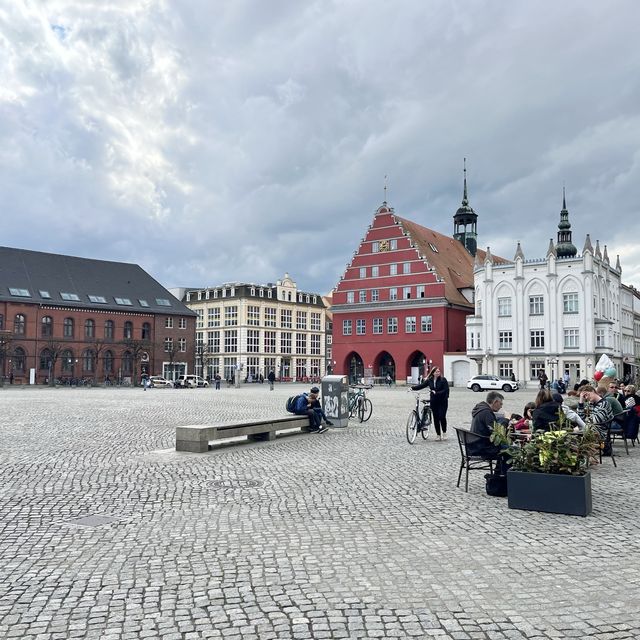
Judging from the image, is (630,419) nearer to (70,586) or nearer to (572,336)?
(70,586)

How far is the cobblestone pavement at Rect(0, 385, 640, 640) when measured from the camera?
4477mm

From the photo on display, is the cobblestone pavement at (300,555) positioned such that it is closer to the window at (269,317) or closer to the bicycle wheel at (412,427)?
the bicycle wheel at (412,427)

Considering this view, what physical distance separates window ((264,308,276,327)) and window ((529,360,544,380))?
52.0 metres

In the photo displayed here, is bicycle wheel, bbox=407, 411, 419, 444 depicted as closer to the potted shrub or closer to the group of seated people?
the group of seated people

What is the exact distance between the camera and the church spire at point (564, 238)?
73.6m

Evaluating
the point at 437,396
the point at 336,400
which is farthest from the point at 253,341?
the point at 437,396

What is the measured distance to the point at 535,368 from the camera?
192 ft

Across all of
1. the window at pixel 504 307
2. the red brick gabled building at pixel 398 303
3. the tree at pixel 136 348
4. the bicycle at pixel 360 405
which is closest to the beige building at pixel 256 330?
the tree at pixel 136 348

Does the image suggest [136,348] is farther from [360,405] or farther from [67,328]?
[360,405]

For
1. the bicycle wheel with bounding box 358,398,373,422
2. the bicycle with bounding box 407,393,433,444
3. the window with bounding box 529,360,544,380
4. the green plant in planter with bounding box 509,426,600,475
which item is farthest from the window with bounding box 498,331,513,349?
the green plant in planter with bounding box 509,426,600,475

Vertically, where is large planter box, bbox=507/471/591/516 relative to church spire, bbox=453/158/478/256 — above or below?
below

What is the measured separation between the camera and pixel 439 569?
557cm

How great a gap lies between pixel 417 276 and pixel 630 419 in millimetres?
51679

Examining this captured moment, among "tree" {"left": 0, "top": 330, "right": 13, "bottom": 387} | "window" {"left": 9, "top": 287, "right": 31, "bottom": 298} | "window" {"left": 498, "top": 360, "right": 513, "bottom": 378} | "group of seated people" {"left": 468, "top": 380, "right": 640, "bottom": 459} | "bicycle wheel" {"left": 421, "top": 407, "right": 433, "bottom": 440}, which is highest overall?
"window" {"left": 9, "top": 287, "right": 31, "bottom": 298}
